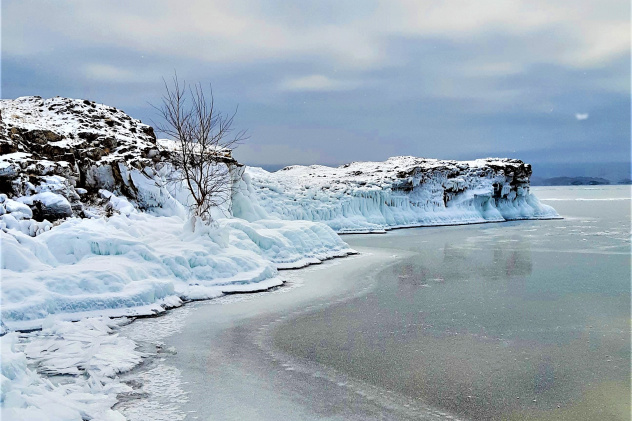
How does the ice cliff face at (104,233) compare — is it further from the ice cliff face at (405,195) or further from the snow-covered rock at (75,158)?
the ice cliff face at (405,195)

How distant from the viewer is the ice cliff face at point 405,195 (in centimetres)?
3366

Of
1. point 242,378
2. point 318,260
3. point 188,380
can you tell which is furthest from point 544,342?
point 318,260

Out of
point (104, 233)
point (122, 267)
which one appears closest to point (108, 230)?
point (104, 233)

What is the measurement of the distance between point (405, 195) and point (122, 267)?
107 ft

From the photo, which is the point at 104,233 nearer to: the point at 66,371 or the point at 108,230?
the point at 108,230

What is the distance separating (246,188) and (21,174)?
13432 mm

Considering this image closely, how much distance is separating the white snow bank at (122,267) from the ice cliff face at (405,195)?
58.5 ft

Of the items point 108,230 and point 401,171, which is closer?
point 108,230

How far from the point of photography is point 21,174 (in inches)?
492

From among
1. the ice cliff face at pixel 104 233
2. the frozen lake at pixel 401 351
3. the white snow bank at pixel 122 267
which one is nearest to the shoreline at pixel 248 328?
the frozen lake at pixel 401 351

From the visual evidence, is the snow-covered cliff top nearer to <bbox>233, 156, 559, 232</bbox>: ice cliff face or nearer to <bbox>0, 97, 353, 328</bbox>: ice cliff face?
<bbox>233, 156, 559, 232</bbox>: ice cliff face

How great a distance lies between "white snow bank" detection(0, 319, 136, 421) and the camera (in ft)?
13.9

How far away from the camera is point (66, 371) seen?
5.88 m

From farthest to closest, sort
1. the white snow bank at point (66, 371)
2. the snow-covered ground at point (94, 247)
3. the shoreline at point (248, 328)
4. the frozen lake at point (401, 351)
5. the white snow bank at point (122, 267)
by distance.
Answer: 1. the white snow bank at point (122, 267)
2. the snow-covered ground at point (94, 247)
3. the shoreline at point (248, 328)
4. the frozen lake at point (401, 351)
5. the white snow bank at point (66, 371)
